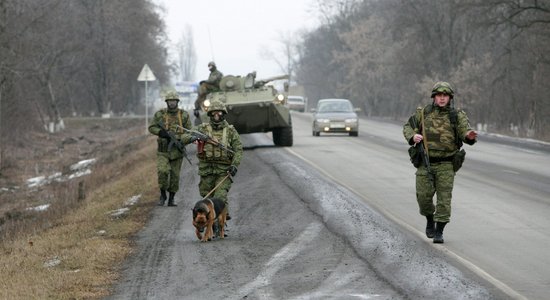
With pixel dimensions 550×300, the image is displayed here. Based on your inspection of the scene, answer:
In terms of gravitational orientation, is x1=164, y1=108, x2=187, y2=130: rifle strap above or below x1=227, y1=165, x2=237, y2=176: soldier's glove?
above

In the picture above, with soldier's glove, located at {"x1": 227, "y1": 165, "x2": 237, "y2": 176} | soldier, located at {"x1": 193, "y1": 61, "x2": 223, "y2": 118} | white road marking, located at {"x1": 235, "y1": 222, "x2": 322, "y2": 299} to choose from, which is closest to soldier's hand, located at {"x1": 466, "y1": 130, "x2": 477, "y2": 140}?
white road marking, located at {"x1": 235, "y1": 222, "x2": 322, "y2": 299}

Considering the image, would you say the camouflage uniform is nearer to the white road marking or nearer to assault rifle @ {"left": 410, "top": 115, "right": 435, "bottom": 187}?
the white road marking

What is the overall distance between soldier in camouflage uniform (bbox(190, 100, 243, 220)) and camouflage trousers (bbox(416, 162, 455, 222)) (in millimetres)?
2599

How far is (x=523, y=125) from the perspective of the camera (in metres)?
49.2

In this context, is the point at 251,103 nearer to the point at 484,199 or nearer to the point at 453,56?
the point at 484,199

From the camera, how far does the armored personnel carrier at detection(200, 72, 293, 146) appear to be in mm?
27484

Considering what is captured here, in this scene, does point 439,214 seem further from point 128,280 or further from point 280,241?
point 128,280

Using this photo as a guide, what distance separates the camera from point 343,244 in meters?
11.9

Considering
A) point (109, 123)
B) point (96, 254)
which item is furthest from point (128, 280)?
point (109, 123)

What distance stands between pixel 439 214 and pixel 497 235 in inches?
55.1

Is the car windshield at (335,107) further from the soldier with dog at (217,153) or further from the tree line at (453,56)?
the soldier with dog at (217,153)

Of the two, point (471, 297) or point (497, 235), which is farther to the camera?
point (497, 235)

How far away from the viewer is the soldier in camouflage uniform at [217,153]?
516 inches

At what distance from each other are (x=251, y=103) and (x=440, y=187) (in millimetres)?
16111
